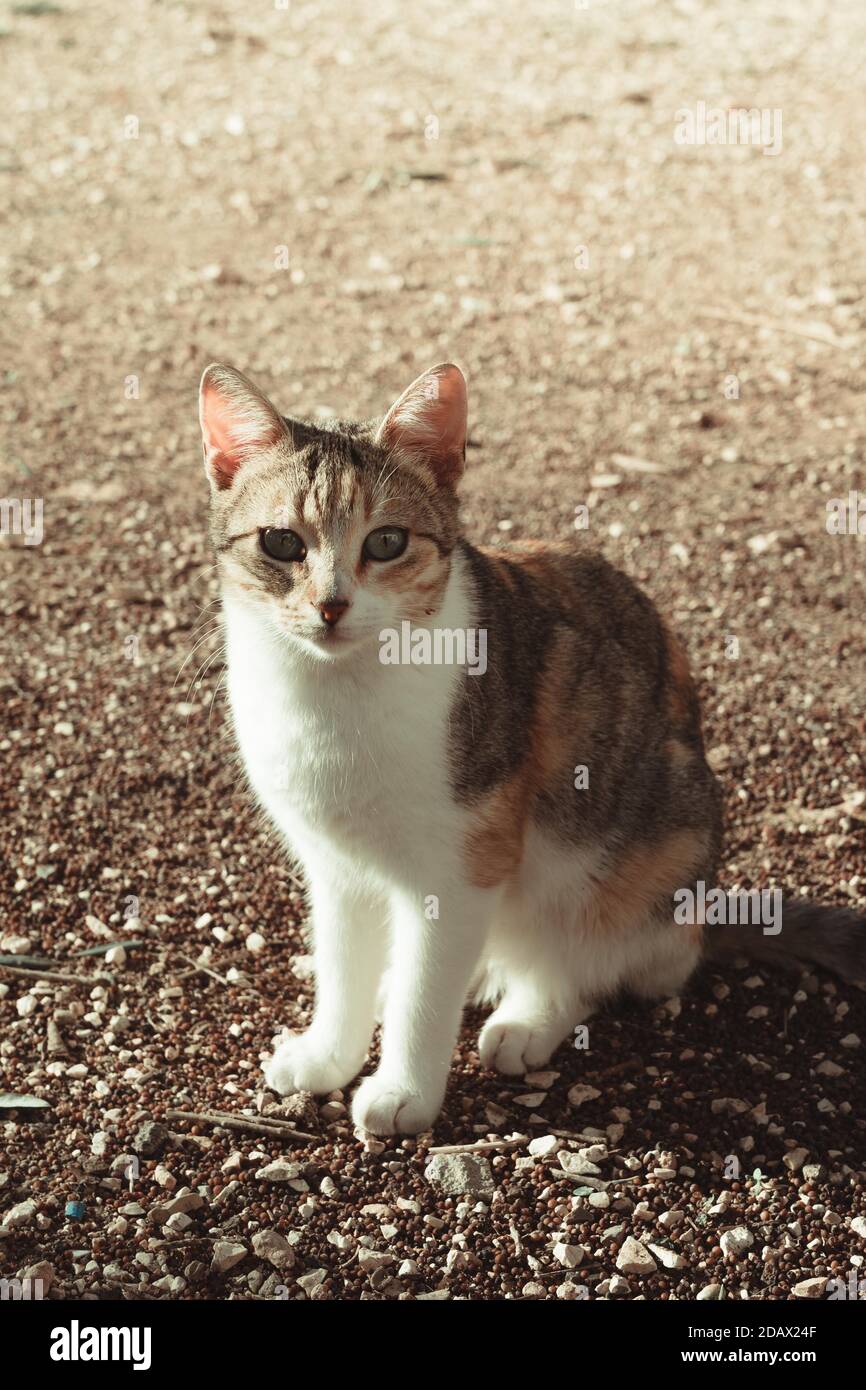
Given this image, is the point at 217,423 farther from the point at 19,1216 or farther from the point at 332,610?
the point at 19,1216

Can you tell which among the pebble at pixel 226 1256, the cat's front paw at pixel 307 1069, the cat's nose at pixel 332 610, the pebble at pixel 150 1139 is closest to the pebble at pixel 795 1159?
the cat's front paw at pixel 307 1069

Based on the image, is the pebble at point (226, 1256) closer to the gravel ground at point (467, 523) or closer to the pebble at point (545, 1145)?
the gravel ground at point (467, 523)

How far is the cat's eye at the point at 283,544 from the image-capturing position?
11.8 ft

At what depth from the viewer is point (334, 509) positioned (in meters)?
3.54

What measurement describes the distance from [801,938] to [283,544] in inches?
Answer: 84.5

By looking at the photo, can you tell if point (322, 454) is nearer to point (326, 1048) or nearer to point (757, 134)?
point (326, 1048)

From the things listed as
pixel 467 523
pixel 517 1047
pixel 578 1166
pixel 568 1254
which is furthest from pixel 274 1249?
pixel 467 523

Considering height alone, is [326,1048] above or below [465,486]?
below

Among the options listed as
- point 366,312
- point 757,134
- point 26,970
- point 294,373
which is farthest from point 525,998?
point 757,134

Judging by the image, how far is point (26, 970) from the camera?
4699 mm

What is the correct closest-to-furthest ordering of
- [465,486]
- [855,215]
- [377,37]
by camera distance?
[465,486]
[855,215]
[377,37]

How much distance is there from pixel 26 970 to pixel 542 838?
1.78 metres

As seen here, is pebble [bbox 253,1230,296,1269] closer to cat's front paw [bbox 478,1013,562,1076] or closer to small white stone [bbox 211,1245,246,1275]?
small white stone [bbox 211,1245,246,1275]

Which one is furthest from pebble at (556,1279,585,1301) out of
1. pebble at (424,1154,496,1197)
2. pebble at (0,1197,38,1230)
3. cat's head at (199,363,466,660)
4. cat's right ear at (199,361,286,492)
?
cat's right ear at (199,361,286,492)
